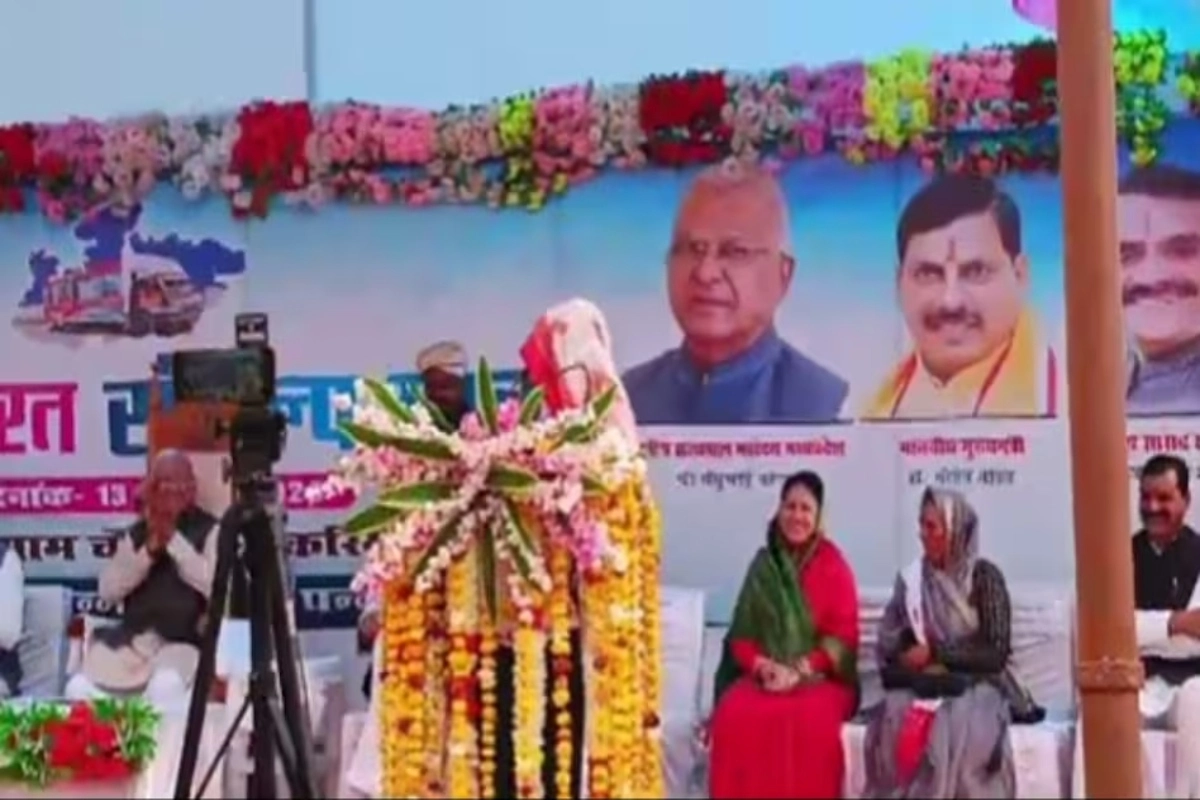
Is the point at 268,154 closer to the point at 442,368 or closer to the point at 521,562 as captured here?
the point at 442,368

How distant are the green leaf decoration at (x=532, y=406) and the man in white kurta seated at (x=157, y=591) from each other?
106 inches

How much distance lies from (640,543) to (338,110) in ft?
11.0

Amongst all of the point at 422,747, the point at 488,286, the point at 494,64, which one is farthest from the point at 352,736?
the point at 494,64

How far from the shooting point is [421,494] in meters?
3.68

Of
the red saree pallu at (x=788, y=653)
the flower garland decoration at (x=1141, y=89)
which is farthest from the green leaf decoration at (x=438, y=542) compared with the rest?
the flower garland decoration at (x=1141, y=89)

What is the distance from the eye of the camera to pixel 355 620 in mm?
6527

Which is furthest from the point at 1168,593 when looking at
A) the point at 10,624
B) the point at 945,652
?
the point at 10,624

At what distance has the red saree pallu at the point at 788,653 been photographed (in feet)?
17.0

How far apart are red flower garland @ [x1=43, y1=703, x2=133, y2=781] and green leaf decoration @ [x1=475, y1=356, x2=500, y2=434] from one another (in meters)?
1.66

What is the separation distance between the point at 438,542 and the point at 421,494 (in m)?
0.08

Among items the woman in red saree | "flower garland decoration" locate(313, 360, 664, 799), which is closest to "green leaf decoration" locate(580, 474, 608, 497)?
"flower garland decoration" locate(313, 360, 664, 799)

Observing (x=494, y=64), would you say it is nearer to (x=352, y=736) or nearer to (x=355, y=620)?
(x=355, y=620)

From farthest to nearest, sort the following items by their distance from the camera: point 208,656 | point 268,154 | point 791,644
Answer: point 268,154 < point 791,644 < point 208,656

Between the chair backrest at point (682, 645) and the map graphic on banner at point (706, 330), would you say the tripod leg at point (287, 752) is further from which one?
the map graphic on banner at point (706, 330)
